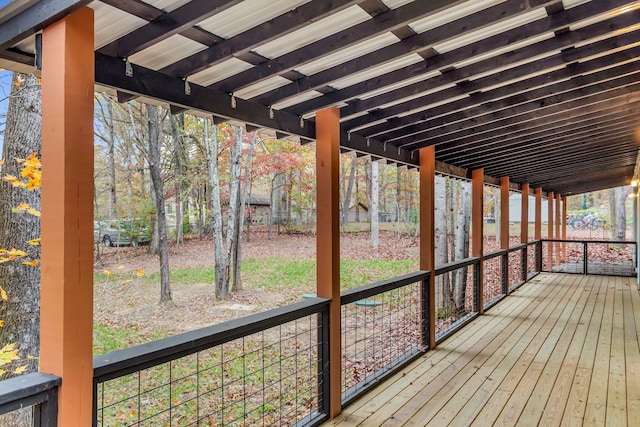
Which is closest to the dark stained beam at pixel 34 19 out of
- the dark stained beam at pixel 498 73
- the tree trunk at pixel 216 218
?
the dark stained beam at pixel 498 73

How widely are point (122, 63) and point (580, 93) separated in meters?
3.63

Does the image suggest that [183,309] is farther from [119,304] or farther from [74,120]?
Result: [74,120]

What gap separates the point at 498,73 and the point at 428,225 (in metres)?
1.92

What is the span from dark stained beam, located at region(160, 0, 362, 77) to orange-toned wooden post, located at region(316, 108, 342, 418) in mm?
1138

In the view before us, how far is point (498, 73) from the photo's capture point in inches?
118

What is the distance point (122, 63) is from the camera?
196 cm

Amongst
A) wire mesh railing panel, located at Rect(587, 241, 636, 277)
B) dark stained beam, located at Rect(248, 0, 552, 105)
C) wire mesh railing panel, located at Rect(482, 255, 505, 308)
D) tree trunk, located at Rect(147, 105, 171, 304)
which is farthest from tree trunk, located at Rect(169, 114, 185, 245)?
wire mesh railing panel, located at Rect(587, 241, 636, 277)

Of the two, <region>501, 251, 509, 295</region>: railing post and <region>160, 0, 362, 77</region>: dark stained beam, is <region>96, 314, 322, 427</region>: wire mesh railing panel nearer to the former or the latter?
<region>160, 0, 362, 77</region>: dark stained beam

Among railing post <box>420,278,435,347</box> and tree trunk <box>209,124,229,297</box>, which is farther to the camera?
tree trunk <box>209,124,229,297</box>

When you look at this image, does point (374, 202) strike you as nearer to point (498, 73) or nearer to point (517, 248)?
point (517, 248)

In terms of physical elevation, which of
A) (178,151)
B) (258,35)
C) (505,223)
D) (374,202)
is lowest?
(505,223)

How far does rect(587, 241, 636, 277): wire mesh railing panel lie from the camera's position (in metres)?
10.1

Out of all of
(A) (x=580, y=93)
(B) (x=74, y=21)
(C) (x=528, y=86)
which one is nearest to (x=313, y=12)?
(B) (x=74, y=21)

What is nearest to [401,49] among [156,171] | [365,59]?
[365,59]
